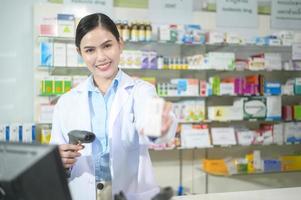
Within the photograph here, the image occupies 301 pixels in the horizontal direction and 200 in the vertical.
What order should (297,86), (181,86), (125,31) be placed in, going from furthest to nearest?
(297,86) → (181,86) → (125,31)

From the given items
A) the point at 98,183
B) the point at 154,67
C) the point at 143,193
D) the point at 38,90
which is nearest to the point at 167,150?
the point at 154,67

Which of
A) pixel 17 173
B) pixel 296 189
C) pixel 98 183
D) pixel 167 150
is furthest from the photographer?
pixel 167 150

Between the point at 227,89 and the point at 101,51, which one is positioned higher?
the point at 101,51

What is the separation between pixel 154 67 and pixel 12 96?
1587mm

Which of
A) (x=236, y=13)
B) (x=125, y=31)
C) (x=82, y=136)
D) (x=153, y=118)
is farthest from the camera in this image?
(x=236, y=13)

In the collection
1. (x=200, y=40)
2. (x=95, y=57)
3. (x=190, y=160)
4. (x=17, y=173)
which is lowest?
(x=190, y=160)

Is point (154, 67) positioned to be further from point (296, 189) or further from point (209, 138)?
point (296, 189)

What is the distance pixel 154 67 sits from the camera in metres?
3.80

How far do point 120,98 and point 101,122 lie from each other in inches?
6.4

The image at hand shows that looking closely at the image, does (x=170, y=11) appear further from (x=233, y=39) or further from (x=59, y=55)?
(x=59, y=55)

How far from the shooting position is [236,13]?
440cm

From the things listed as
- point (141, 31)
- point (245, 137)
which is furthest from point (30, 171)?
point (245, 137)

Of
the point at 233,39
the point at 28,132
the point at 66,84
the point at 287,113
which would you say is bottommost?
the point at 28,132

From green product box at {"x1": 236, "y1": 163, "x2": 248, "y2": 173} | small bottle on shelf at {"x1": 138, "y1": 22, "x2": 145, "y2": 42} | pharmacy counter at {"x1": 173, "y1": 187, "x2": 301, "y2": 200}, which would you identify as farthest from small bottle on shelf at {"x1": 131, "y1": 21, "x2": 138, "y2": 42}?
pharmacy counter at {"x1": 173, "y1": 187, "x2": 301, "y2": 200}
